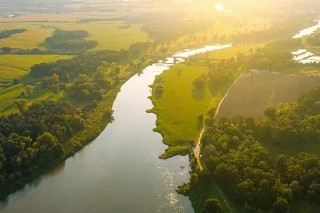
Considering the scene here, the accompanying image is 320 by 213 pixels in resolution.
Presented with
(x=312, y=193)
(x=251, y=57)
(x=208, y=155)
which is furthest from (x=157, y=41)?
(x=312, y=193)

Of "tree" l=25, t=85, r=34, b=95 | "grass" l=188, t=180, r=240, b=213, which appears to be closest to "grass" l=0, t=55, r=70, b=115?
"tree" l=25, t=85, r=34, b=95

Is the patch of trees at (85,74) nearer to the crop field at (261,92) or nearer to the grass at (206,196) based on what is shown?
the crop field at (261,92)

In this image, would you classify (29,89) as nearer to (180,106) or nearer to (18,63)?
(18,63)

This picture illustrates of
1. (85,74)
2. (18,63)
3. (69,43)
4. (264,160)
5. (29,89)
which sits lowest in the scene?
(18,63)

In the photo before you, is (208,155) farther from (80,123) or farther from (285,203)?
(80,123)

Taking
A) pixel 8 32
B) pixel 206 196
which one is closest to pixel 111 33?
pixel 8 32

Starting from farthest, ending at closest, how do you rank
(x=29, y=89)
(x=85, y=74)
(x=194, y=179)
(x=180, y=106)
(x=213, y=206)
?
(x=85, y=74), (x=29, y=89), (x=180, y=106), (x=194, y=179), (x=213, y=206)
